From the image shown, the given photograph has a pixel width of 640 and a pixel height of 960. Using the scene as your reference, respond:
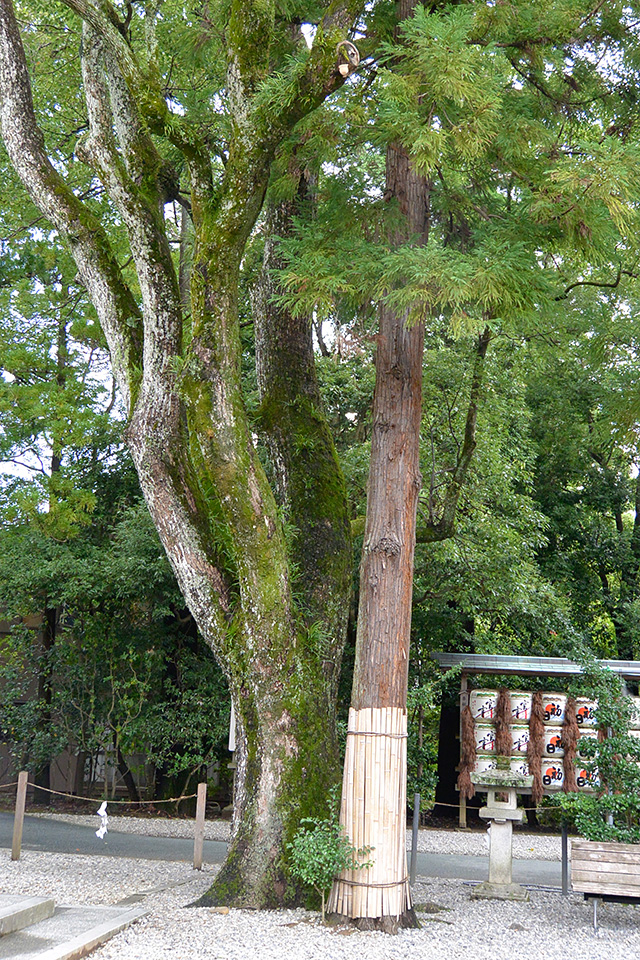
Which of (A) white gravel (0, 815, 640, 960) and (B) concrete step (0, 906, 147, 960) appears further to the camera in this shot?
(A) white gravel (0, 815, 640, 960)

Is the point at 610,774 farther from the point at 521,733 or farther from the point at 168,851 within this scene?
the point at 168,851

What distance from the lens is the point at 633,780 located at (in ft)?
23.7

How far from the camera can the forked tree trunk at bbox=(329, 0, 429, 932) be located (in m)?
5.84

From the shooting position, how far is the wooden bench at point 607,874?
6.35 m

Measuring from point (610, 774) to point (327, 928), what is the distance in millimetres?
3170

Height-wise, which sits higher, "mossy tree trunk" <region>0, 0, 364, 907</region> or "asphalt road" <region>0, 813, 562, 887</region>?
"mossy tree trunk" <region>0, 0, 364, 907</region>

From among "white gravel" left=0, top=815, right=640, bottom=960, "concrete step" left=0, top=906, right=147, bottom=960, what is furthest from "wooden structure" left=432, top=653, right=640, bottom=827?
"concrete step" left=0, top=906, right=147, bottom=960

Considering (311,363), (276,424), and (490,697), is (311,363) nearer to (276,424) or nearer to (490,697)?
(276,424)

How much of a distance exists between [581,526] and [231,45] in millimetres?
12533

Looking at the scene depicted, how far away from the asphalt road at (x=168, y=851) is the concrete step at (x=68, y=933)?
335 centimetres

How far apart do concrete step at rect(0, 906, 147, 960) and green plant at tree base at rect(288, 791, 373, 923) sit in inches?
52.5

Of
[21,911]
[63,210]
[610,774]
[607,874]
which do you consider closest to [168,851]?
[21,911]

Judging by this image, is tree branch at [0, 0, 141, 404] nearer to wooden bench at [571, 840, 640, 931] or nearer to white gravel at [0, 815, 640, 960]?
white gravel at [0, 815, 640, 960]

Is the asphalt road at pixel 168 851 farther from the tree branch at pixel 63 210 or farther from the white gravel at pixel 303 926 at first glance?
the tree branch at pixel 63 210
